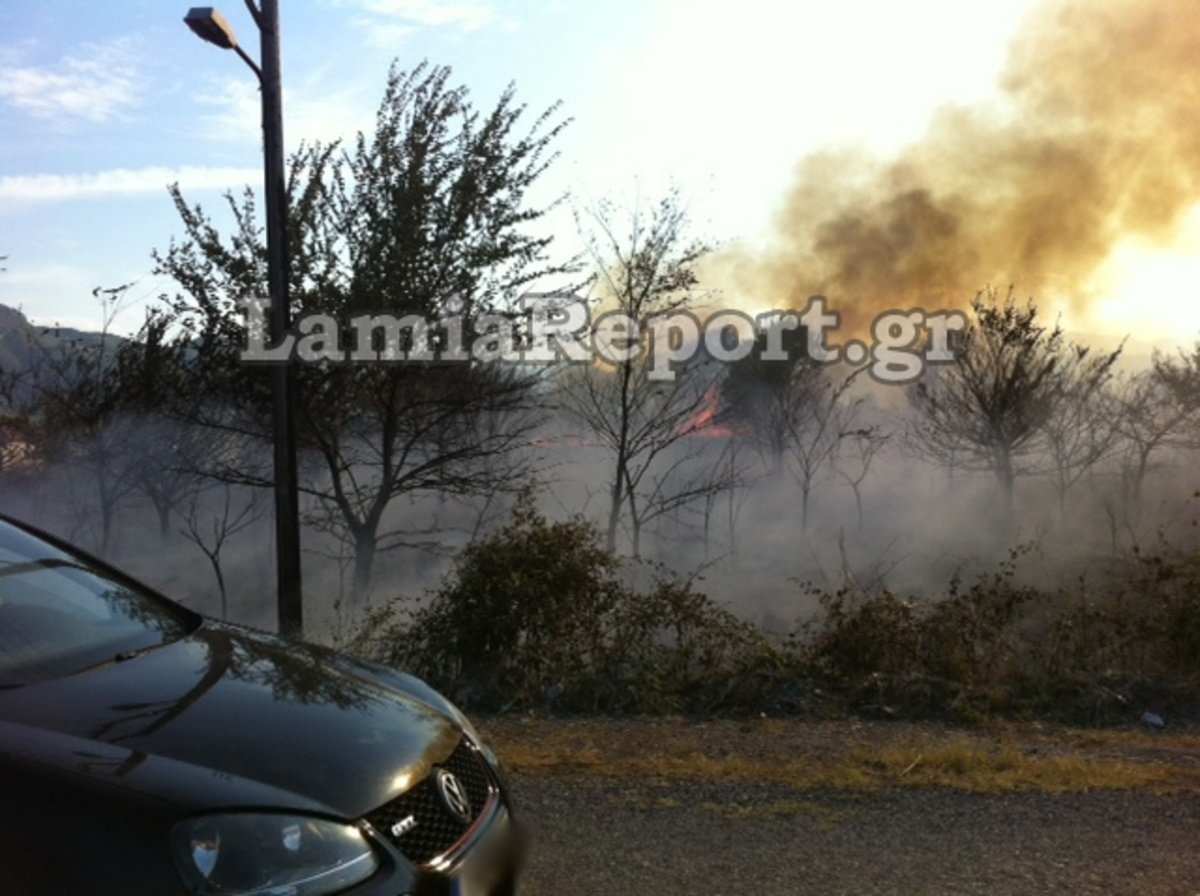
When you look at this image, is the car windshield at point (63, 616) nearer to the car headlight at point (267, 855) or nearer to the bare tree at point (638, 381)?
the car headlight at point (267, 855)

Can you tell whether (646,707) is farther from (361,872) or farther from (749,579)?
(749,579)

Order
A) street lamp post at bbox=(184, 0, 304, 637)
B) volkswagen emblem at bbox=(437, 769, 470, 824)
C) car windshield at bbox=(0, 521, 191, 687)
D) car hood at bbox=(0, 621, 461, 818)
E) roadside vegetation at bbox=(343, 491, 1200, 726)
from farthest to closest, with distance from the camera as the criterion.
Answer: street lamp post at bbox=(184, 0, 304, 637) < roadside vegetation at bbox=(343, 491, 1200, 726) < car windshield at bbox=(0, 521, 191, 687) < volkswagen emblem at bbox=(437, 769, 470, 824) < car hood at bbox=(0, 621, 461, 818)

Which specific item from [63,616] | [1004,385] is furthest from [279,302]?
[1004,385]

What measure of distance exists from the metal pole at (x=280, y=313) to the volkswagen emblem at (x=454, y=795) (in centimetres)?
565

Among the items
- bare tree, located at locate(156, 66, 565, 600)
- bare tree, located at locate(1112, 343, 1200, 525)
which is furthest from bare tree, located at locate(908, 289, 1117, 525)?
bare tree, located at locate(156, 66, 565, 600)

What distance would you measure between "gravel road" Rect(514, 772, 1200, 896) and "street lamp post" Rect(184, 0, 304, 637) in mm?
4223

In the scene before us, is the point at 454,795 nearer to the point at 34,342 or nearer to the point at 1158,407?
the point at 34,342

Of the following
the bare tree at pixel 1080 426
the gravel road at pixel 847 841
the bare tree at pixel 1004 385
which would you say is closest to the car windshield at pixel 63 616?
the gravel road at pixel 847 841

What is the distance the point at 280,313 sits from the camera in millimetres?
8352

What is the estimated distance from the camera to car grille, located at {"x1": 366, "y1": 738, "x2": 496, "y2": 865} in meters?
2.53

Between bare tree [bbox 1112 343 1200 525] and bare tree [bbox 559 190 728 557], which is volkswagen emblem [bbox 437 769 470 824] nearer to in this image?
bare tree [bbox 559 190 728 557]

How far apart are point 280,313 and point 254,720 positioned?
613 centimetres

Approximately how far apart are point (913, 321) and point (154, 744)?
20.1 metres

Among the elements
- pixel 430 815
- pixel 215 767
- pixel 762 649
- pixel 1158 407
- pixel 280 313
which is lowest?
pixel 762 649
